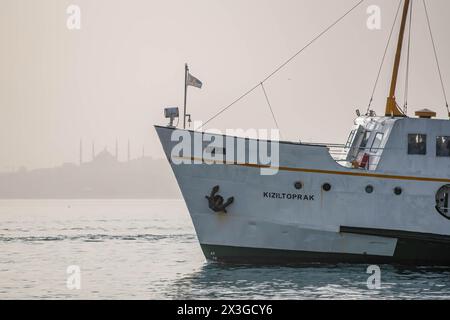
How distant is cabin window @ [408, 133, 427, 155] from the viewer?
35.3 m

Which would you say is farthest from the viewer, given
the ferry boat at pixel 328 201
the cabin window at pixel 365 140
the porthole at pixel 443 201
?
the cabin window at pixel 365 140

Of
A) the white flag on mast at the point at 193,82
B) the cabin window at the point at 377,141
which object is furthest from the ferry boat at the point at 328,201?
the white flag on mast at the point at 193,82

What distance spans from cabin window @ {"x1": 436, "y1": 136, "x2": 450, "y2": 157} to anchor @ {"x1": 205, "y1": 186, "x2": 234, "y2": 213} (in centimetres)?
792

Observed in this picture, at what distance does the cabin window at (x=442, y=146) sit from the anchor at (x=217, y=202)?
7.92 meters

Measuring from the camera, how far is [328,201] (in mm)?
34656

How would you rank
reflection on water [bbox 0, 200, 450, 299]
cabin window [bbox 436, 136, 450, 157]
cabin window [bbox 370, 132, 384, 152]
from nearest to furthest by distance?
reflection on water [bbox 0, 200, 450, 299], cabin window [bbox 436, 136, 450, 157], cabin window [bbox 370, 132, 384, 152]

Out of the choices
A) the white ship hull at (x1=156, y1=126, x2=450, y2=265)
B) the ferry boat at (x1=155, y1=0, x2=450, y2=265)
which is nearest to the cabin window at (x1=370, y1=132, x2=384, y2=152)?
the ferry boat at (x1=155, y1=0, x2=450, y2=265)

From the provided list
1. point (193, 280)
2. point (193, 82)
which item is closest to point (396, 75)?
point (193, 82)

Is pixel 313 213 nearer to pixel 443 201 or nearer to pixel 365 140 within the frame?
pixel 365 140

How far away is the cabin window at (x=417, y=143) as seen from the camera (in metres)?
35.3

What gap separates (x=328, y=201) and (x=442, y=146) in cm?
487

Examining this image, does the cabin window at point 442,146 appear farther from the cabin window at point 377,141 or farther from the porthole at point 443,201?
the cabin window at point 377,141

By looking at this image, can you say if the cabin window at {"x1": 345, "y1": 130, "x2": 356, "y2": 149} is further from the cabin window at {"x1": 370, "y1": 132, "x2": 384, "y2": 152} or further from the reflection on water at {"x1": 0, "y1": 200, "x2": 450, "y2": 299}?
the reflection on water at {"x1": 0, "y1": 200, "x2": 450, "y2": 299}
